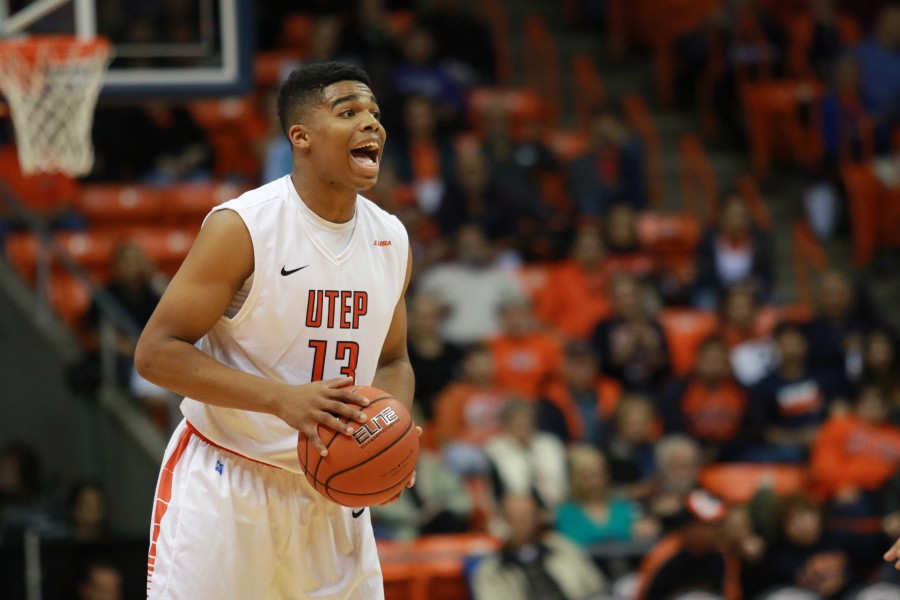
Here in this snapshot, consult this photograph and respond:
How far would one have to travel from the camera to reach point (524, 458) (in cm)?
903

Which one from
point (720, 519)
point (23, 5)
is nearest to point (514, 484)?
point (720, 519)

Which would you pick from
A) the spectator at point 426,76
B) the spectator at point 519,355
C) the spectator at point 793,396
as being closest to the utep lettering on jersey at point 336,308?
the spectator at point 519,355

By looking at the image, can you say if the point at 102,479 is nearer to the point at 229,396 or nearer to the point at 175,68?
the point at 175,68

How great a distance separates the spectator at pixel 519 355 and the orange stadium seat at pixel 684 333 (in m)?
1.03

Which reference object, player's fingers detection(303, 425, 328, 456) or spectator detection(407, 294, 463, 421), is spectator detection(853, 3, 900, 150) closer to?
spectator detection(407, 294, 463, 421)

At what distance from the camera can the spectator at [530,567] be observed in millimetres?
7992

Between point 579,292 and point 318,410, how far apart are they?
289 inches

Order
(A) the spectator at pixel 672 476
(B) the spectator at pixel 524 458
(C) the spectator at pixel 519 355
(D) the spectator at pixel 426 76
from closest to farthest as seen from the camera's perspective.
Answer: (A) the spectator at pixel 672 476
(B) the spectator at pixel 524 458
(C) the spectator at pixel 519 355
(D) the spectator at pixel 426 76

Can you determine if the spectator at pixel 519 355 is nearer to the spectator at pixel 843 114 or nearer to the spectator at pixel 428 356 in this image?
the spectator at pixel 428 356

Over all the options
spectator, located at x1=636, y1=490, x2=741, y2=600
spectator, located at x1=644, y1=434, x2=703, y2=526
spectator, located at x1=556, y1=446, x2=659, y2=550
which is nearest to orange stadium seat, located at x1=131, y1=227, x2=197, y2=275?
spectator, located at x1=556, y1=446, x2=659, y2=550

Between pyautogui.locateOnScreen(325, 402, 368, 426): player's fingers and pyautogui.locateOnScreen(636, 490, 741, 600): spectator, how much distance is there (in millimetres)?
4232

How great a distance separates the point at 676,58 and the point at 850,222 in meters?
2.68

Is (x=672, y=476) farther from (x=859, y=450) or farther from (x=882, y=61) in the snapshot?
(x=882, y=61)

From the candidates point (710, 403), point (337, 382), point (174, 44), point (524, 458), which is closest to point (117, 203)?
point (174, 44)
